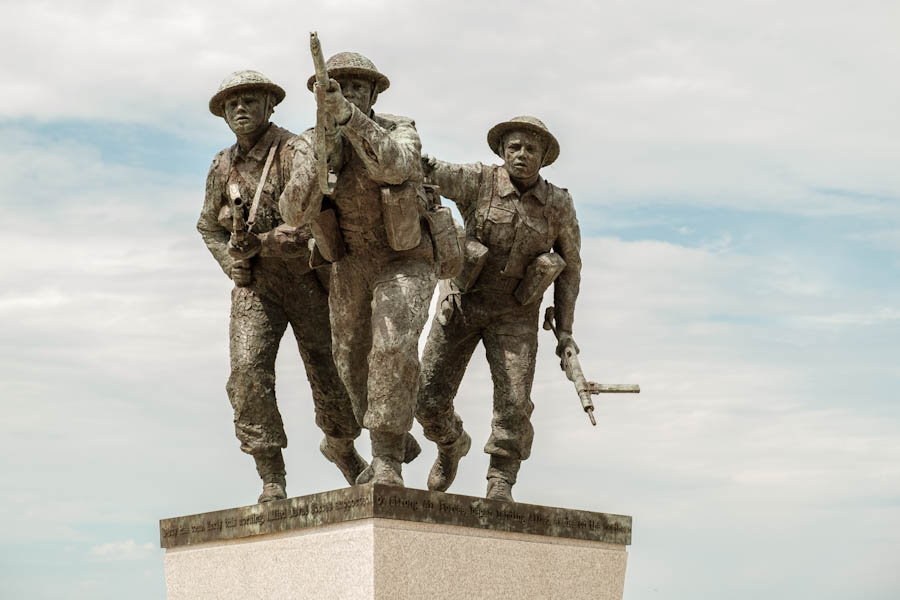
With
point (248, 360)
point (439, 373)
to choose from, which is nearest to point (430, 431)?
point (439, 373)

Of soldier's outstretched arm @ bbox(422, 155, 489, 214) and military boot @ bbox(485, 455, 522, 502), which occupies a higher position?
soldier's outstretched arm @ bbox(422, 155, 489, 214)

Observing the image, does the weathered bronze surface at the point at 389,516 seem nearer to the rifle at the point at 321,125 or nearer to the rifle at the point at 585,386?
the rifle at the point at 585,386

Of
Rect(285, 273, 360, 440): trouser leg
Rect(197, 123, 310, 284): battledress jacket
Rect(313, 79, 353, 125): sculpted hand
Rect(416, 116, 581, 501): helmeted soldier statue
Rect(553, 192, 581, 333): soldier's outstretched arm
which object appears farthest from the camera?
Rect(553, 192, 581, 333): soldier's outstretched arm

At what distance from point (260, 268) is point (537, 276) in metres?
1.86

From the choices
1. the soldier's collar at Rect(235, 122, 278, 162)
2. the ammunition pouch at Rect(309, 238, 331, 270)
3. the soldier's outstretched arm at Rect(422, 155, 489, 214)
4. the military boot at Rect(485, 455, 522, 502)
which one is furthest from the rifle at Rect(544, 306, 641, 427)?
the soldier's collar at Rect(235, 122, 278, 162)

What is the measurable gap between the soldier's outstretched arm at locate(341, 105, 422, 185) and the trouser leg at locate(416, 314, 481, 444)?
1.64 m

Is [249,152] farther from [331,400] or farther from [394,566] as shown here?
[394,566]

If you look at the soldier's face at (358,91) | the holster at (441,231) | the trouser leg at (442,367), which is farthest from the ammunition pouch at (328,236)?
the trouser leg at (442,367)

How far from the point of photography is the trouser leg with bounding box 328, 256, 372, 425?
9680mm

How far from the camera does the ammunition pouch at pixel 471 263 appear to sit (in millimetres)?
10414

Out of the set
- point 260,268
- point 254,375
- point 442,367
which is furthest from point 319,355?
point 442,367

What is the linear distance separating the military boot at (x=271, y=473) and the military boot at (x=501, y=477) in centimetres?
140

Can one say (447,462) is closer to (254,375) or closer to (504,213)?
(254,375)

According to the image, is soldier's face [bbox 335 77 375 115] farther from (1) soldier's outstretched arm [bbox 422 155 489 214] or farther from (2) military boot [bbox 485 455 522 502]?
(2) military boot [bbox 485 455 522 502]
